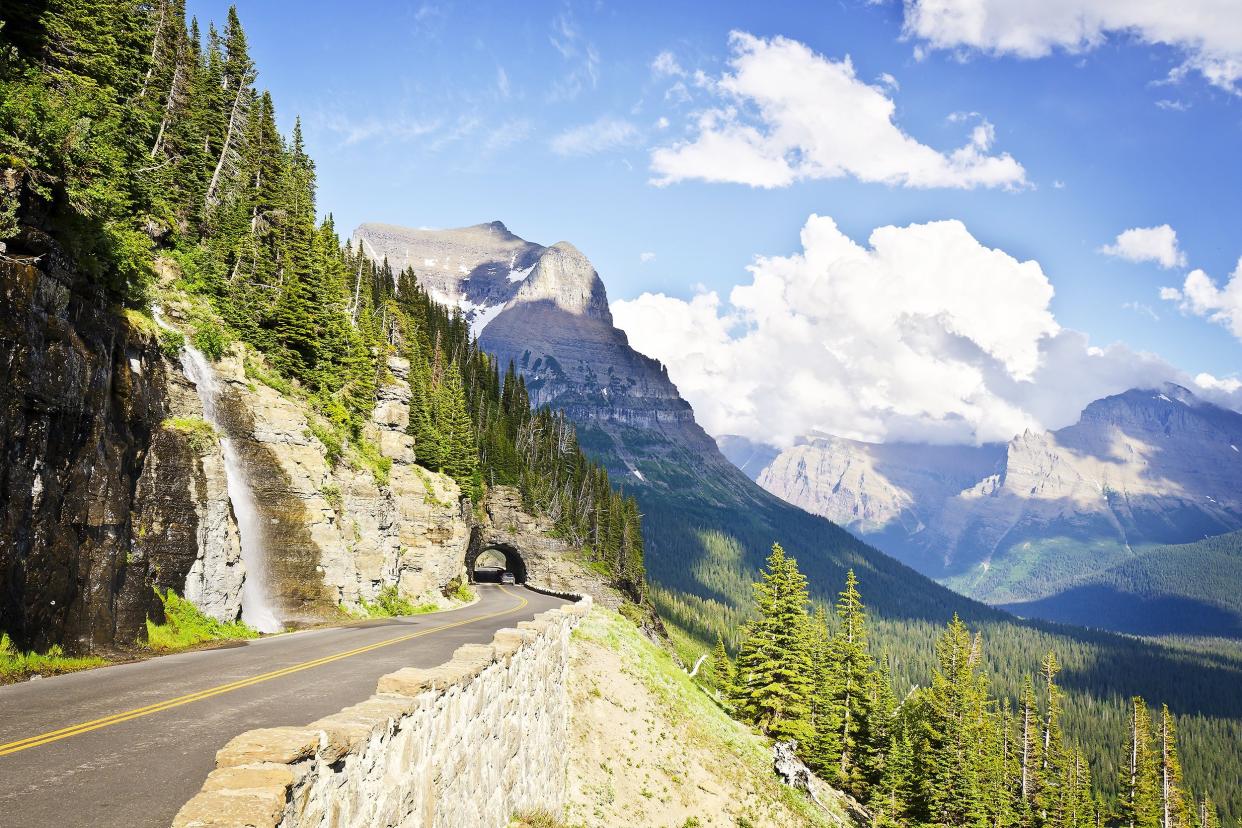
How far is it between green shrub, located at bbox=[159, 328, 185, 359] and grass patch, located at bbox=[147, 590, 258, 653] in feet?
30.2

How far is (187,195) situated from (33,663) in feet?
122

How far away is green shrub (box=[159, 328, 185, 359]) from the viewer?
25734mm

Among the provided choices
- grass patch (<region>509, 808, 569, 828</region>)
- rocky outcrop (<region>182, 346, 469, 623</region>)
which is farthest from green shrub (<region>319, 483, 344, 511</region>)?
grass patch (<region>509, 808, 569, 828</region>)

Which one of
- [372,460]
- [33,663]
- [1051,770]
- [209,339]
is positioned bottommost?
[1051,770]


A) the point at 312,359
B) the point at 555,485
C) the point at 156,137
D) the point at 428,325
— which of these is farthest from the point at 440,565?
the point at 428,325

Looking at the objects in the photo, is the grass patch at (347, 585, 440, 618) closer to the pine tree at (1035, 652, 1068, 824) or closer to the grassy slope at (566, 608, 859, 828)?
the grassy slope at (566, 608, 859, 828)

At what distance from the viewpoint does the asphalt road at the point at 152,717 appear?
307 inches

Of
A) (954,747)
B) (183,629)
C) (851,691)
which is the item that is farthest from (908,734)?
(183,629)

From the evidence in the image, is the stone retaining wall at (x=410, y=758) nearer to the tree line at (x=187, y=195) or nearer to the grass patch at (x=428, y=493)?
the tree line at (x=187, y=195)

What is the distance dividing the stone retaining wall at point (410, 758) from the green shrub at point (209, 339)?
1964 cm

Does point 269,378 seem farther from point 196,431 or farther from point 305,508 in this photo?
point 196,431

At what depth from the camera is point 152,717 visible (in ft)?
37.3

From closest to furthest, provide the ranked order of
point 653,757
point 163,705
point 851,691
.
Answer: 1. point 163,705
2. point 653,757
3. point 851,691

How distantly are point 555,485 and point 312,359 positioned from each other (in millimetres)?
71607
